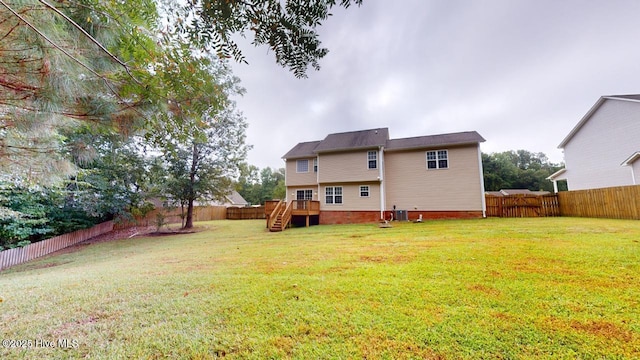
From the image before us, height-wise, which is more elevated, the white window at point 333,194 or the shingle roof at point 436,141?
the shingle roof at point 436,141

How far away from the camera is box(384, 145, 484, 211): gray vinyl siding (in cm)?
1298

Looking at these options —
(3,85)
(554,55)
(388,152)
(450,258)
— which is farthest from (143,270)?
(554,55)

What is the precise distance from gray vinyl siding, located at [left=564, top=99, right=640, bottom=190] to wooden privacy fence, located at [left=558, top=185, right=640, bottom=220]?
243cm

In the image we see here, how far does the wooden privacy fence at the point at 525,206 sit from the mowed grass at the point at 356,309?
352 inches

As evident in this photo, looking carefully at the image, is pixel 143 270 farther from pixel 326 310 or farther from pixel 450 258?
pixel 450 258

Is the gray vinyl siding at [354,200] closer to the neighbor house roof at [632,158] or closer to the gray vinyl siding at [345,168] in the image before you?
the gray vinyl siding at [345,168]

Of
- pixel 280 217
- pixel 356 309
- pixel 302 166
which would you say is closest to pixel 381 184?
pixel 302 166

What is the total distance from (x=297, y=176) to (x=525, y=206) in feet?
45.7

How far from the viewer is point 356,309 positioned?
2723 millimetres

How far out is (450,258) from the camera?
4.72 metres

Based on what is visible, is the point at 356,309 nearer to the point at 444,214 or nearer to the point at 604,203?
the point at 444,214

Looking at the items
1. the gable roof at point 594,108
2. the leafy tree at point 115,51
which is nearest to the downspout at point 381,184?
the leafy tree at point 115,51

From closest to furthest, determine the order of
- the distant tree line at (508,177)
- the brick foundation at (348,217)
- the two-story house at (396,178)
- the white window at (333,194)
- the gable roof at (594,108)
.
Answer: the gable roof at (594,108) → the two-story house at (396,178) → the brick foundation at (348,217) → the white window at (333,194) → the distant tree line at (508,177)

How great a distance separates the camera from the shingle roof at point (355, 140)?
1449 centimetres
